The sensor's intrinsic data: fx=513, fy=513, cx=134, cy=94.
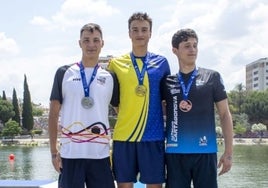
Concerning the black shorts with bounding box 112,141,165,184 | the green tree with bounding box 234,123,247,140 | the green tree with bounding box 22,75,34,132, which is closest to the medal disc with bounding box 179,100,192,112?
the black shorts with bounding box 112,141,165,184

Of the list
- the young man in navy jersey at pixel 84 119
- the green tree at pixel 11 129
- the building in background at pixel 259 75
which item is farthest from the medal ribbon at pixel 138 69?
the building in background at pixel 259 75

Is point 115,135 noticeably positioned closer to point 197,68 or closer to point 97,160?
point 97,160

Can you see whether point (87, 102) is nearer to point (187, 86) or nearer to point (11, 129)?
point (187, 86)

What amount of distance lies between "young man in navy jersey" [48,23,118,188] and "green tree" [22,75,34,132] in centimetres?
4788

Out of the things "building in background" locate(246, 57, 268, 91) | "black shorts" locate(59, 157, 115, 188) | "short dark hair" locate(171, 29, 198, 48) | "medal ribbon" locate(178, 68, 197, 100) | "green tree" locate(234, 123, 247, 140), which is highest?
"building in background" locate(246, 57, 268, 91)

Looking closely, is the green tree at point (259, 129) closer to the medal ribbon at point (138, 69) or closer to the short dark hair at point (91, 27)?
the medal ribbon at point (138, 69)

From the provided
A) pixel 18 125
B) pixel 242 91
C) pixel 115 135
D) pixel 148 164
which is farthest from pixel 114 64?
pixel 242 91

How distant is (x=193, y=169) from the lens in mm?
3752

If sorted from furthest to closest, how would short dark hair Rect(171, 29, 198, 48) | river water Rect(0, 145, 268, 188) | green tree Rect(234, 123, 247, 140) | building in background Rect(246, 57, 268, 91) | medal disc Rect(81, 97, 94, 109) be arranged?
1. building in background Rect(246, 57, 268, 91)
2. green tree Rect(234, 123, 247, 140)
3. river water Rect(0, 145, 268, 188)
4. short dark hair Rect(171, 29, 198, 48)
5. medal disc Rect(81, 97, 94, 109)

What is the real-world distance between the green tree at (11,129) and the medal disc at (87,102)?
154ft

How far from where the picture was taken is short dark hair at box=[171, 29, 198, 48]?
3803mm

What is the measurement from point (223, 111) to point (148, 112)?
55 centimetres

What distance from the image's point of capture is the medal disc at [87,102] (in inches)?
142

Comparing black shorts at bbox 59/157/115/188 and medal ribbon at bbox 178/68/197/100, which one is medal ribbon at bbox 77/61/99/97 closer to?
black shorts at bbox 59/157/115/188
